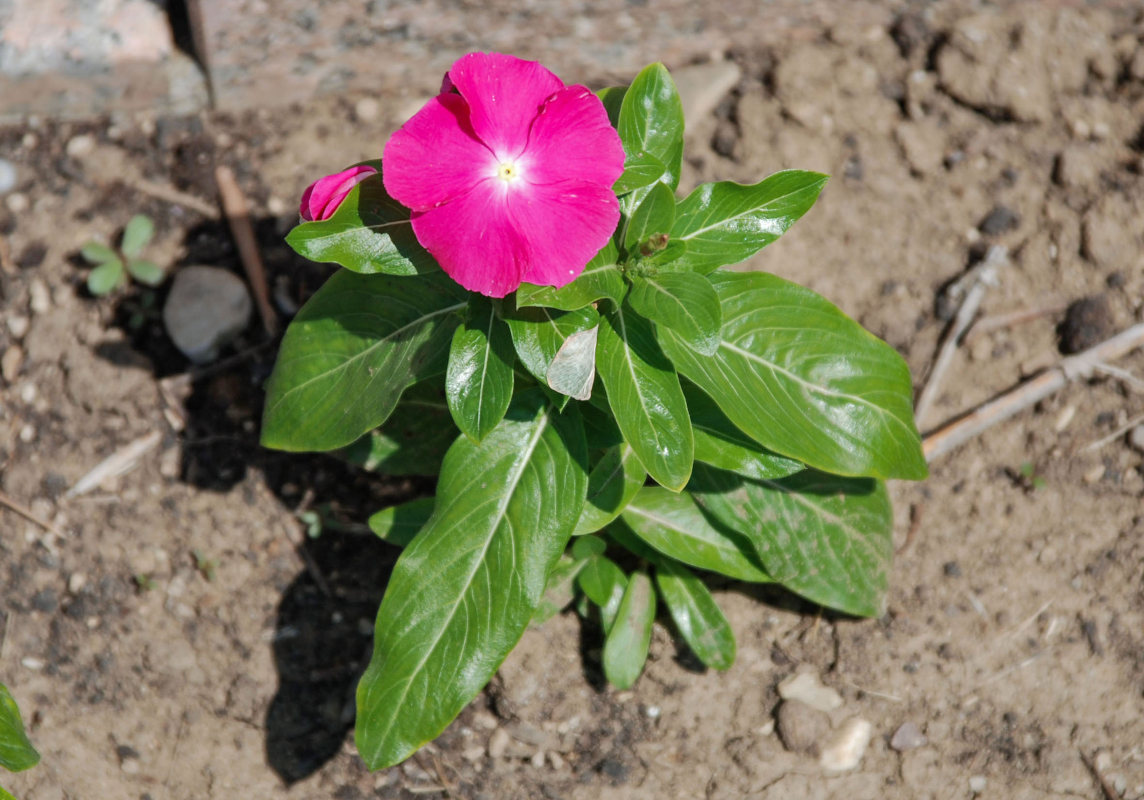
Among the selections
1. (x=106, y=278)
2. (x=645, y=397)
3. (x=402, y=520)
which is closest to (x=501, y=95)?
(x=645, y=397)

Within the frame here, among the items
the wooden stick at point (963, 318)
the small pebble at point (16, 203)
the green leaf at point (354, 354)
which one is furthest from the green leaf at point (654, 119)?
the small pebble at point (16, 203)

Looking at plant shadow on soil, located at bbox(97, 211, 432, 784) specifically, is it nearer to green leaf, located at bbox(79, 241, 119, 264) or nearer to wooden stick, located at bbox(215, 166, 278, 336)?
wooden stick, located at bbox(215, 166, 278, 336)

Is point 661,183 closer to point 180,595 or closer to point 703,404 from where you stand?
point 703,404

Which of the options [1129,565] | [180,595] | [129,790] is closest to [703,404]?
[1129,565]

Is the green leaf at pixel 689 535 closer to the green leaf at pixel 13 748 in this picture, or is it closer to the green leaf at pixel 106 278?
the green leaf at pixel 13 748

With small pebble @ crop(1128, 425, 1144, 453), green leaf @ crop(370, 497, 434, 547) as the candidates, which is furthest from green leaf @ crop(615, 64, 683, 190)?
small pebble @ crop(1128, 425, 1144, 453)

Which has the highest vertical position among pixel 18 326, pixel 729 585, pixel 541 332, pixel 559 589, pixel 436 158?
pixel 436 158

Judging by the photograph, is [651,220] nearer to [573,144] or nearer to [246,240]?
[573,144]
